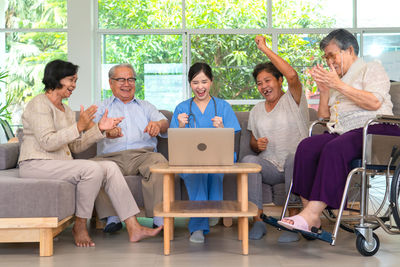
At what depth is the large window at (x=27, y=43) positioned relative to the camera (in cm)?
803

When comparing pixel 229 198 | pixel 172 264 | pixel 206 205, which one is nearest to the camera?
pixel 172 264

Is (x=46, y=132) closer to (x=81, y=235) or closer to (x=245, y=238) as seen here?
(x=81, y=235)

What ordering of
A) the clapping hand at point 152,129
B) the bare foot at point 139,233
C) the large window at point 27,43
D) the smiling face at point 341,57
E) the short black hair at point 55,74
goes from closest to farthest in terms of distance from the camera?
1. the smiling face at point 341,57
2. the bare foot at point 139,233
3. the short black hair at point 55,74
4. the clapping hand at point 152,129
5. the large window at point 27,43

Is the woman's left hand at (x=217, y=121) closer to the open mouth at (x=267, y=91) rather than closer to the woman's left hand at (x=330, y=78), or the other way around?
the open mouth at (x=267, y=91)

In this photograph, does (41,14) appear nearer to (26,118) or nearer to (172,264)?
(26,118)

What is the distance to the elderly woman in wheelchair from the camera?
2.77 metres

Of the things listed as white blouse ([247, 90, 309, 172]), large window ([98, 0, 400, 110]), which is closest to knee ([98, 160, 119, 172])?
white blouse ([247, 90, 309, 172])

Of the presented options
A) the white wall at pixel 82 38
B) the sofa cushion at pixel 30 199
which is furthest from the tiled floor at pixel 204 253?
the white wall at pixel 82 38

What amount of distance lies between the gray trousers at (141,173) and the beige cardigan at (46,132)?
376 mm

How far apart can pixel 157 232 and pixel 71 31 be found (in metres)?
5.36

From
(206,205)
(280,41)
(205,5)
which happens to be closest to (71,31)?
(205,5)

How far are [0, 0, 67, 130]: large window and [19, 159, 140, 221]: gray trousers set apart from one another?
5.13m

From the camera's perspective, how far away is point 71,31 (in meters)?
7.84

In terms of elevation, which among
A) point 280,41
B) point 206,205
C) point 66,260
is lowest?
point 66,260
